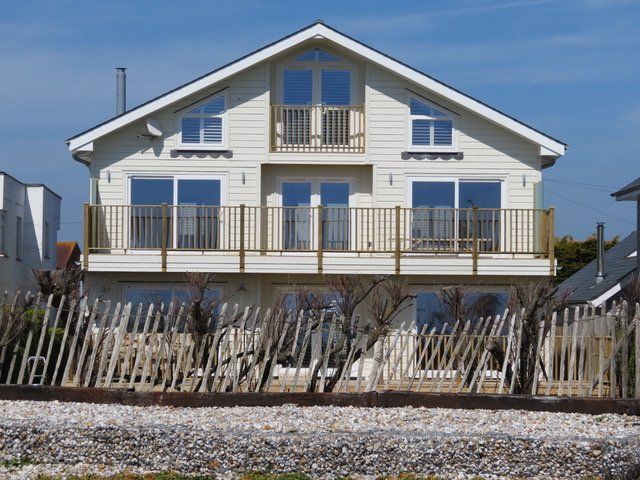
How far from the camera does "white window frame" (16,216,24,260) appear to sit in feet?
120

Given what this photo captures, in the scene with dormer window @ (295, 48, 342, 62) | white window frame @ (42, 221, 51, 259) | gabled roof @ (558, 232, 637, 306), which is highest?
dormer window @ (295, 48, 342, 62)

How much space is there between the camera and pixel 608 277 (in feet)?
108

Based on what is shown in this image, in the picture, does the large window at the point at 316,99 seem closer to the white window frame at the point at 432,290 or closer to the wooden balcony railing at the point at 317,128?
the wooden balcony railing at the point at 317,128

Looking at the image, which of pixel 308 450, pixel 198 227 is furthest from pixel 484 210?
pixel 308 450

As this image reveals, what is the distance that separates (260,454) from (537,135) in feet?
51.9

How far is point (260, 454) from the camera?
1347cm

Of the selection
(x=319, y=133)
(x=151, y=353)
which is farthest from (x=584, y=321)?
(x=319, y=133)

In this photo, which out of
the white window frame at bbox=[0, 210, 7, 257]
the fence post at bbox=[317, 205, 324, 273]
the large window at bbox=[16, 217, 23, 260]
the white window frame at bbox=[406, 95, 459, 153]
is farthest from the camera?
the large window at bbox=[16, 217, 23, 260]

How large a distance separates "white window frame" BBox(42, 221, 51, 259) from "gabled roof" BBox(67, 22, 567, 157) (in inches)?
535

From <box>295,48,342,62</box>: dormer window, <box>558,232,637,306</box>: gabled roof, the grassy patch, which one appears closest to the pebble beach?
the grassy patch

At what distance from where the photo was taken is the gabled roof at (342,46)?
2717 cm

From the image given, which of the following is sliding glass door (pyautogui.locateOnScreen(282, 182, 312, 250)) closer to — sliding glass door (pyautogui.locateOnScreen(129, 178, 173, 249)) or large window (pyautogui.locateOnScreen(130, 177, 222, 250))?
large window (pyautogui.locateOnScreen(130, 177, 222, 250))

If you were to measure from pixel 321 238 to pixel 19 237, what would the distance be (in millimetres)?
14514

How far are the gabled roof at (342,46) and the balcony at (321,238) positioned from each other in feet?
5.93
